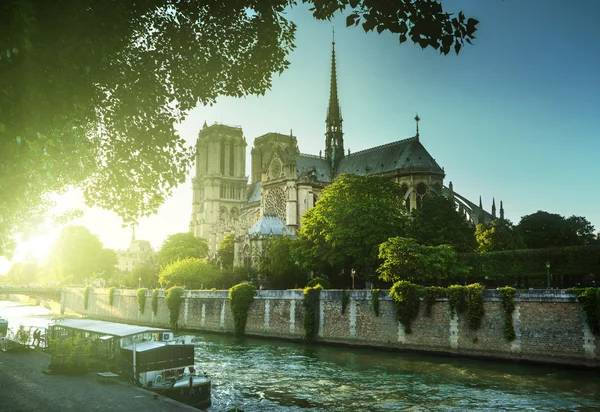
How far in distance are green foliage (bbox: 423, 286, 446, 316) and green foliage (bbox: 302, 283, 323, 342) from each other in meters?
8.31

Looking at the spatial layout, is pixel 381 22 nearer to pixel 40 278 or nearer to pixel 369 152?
pixel 369 152

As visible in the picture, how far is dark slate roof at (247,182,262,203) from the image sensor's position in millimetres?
101175

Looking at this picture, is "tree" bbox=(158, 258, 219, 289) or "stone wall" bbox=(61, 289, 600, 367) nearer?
"stone wall" bbox=(61, 289, 600, 367)

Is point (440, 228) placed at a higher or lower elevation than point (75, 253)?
higher

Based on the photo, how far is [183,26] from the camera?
41.0ft

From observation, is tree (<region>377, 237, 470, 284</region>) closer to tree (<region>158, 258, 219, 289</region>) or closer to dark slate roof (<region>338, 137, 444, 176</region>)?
tree (<region>158, 258, 219, 289</region>)

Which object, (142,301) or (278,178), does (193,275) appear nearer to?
(142,301)

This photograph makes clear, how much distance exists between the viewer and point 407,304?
101 feet

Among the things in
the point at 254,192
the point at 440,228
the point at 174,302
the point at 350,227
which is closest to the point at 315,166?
the point at 254,192

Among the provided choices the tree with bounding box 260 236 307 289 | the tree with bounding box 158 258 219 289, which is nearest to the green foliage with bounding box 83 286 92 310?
the tree with bounding box 158 258 219 289

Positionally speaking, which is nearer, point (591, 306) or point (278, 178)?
point (591, 306)

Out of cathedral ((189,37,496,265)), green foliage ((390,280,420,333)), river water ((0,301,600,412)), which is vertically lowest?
river water ((0,301,600,412))

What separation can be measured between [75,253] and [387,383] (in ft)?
250

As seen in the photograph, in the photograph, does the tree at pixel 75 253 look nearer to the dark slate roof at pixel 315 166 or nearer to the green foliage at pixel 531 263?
the dark slate roof at pixel 315 166
